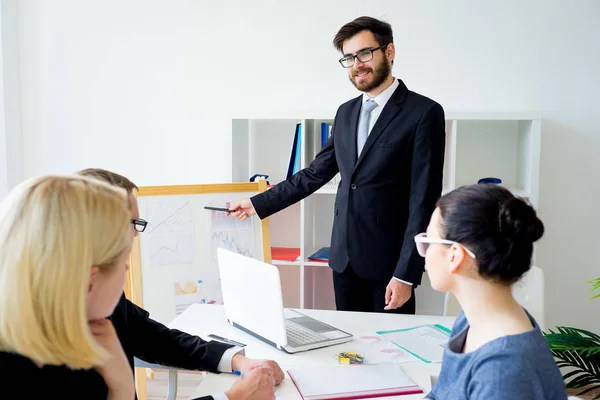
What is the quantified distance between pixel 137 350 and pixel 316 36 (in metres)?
2.26

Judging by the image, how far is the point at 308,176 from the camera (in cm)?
279

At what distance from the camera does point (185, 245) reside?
2770 mm

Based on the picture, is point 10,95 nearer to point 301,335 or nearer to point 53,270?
point 301,335

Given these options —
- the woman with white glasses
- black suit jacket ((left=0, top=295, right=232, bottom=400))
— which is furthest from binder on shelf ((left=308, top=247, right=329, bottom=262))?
the woman with white glasses

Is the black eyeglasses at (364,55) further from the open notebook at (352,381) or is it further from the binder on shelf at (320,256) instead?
the open notebook at (352,381)

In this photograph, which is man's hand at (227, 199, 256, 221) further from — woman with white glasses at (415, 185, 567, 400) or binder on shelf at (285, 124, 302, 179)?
woman with white glasses at (415, 185, 567, 400)

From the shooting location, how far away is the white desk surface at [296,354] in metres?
1.56

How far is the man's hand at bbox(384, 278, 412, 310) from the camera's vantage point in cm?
229

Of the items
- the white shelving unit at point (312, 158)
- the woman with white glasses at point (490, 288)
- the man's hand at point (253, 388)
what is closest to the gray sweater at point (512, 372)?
the woman with white glasses at point (490, 288)

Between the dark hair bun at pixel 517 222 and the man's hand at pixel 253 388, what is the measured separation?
2.28 ft

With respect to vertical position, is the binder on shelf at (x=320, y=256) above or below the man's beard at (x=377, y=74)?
below

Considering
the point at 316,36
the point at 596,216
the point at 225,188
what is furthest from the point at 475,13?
the point at 225,188

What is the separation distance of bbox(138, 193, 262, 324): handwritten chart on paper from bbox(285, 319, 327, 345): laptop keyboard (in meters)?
0.92

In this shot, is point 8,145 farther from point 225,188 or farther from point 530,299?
point 530,299
